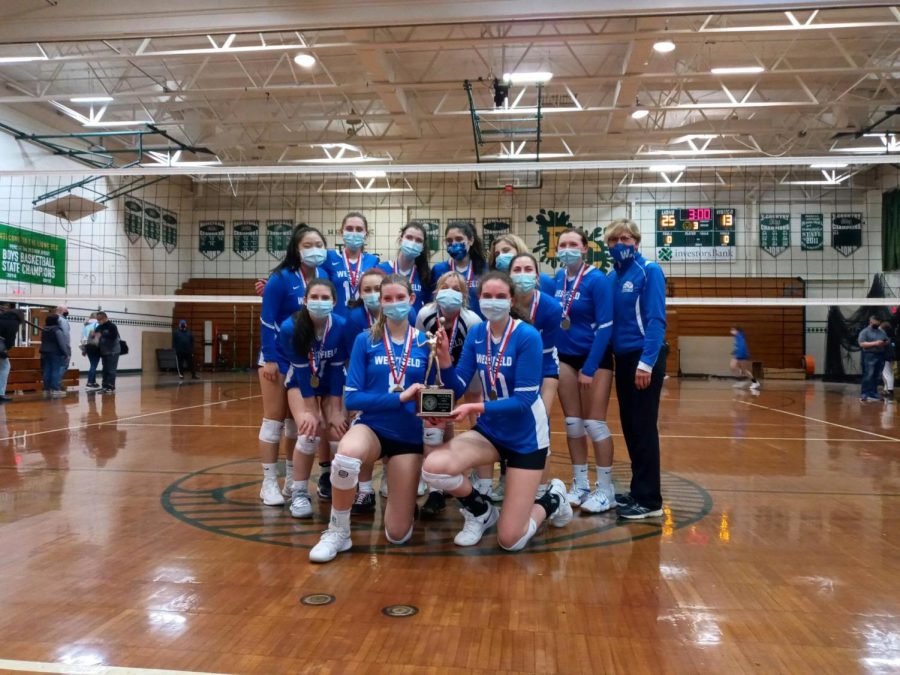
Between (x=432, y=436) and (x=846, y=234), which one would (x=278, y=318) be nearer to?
(x=432, y=436)

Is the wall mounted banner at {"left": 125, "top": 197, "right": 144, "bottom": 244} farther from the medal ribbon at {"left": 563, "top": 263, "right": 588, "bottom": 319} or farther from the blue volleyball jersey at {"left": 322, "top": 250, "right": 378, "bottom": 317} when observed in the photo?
the medal ribbon at {"left": 563, "top": 263, "right": 588, "bottom": 319}

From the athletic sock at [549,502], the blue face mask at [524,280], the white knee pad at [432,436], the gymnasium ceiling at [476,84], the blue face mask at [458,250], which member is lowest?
the athletic sock at [549,502]

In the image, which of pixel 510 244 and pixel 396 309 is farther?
pixel 510 244

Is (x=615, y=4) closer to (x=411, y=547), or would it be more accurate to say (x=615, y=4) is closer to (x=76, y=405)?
(x=411, y=547)

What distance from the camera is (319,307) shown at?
11.1ft

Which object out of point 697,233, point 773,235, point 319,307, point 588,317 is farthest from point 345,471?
point 773,235

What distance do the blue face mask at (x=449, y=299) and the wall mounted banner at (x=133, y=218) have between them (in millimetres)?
17929

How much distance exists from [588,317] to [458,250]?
84 cm

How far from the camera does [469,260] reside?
3887mm

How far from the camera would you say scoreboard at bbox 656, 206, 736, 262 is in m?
19.0

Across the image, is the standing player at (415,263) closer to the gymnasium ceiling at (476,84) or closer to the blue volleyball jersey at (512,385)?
the blue volleyball jersey at (512,385)

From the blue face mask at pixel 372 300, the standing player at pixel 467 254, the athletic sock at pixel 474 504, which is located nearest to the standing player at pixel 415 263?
the standing player at pixel 467 254

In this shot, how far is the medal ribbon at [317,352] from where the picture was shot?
353 cm

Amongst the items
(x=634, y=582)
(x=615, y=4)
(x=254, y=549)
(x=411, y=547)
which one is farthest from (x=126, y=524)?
(x=615, y=4)
